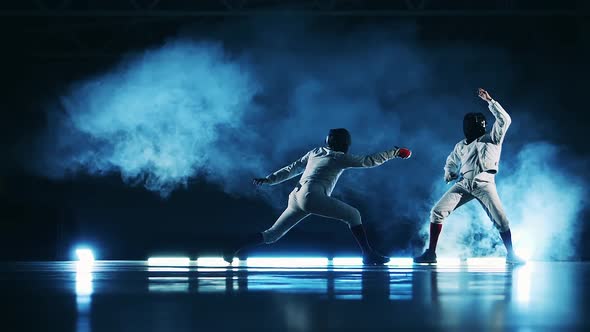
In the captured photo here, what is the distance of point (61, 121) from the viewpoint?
11914 millimetres

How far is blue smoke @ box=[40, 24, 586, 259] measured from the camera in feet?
38.4

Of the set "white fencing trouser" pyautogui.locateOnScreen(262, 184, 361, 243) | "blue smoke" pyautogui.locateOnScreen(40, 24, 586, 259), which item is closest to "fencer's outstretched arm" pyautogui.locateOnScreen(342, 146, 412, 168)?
"white fencing trouser" pyautogui.locateOnScreen(262, 184, 361, 243)

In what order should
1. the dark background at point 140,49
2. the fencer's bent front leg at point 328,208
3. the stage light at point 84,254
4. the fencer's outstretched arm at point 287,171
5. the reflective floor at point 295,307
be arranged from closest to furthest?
1. the reflective floor at point 295,307
2. the fencer's bent front leg at point 328,208
3. the fencer's outstretched arm at point 287,171
4. the dark background at point 140,49
5. the stage light at point 84,254

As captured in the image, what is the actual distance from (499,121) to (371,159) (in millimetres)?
1273

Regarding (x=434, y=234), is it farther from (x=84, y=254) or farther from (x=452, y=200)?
(x=84, y=254)

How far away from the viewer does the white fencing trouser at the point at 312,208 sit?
24.0 ft

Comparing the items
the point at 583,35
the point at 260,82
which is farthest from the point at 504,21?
the point at 260,82

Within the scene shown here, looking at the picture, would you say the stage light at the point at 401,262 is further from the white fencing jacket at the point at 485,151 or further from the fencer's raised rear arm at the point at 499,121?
the fencer's raised rear arm at the point at 499,121

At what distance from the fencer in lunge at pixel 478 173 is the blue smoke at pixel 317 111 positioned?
384cm

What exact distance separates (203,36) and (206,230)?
271 centimetres

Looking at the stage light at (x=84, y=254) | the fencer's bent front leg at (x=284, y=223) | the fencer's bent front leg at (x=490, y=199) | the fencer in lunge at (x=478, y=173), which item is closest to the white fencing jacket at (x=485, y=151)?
the fencer in lunge at (x=478, y=173)

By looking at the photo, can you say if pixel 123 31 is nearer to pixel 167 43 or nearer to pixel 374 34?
pixel 167 43

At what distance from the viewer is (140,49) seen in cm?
1209

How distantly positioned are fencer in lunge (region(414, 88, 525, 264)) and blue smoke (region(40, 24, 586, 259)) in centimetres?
384
